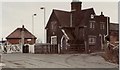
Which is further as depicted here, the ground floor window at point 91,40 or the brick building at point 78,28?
the ground floor window at point 91,40

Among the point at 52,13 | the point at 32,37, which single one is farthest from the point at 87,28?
the point at 32,37

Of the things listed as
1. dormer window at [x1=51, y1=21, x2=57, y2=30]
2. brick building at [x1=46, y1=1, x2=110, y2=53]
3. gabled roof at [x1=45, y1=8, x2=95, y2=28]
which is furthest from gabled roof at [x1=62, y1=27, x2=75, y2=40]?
dormer window at [x1=51, y1=21, x2=57, y2=30]

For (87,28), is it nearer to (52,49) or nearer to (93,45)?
(93,45)

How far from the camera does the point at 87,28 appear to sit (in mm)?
48906

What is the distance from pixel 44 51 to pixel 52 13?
39.6 feet

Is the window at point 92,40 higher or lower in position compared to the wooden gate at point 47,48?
higher

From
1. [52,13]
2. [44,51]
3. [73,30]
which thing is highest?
[52,13]

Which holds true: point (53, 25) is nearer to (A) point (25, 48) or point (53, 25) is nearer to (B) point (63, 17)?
(B) point (63, 17)

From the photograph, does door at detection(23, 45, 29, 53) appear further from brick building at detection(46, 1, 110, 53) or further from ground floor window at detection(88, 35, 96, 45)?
ground floor window at detection(88, 35, 96, 45)

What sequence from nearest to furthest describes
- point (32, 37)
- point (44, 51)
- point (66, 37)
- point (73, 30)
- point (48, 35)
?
1. point (44, 51)
2. point (66, 37)
3. point (73, 30)
4. point (48, 35)
5. point (32, 37)

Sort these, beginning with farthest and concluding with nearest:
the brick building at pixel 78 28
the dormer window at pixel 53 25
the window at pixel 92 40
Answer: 1. the dormer window at pixel 53 25
2. the window at pixel 92 40
3. the brick building at pixel 78 28

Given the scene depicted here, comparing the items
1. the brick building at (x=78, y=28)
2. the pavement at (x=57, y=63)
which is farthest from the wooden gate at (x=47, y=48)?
the pavement at (x=57, y=63)

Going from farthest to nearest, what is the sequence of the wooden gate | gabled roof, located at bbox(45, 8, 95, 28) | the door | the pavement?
gabled roof, located at bbox(45, 8, 95, 28)
the door
the wooden gate
the pavement

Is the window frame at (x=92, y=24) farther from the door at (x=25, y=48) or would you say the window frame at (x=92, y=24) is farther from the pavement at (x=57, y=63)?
the pavement at (x=57, y=63)
